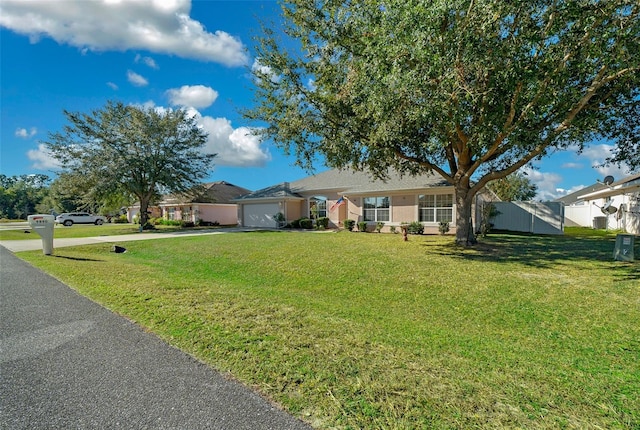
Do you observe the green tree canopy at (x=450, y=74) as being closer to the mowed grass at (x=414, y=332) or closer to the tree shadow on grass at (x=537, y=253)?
the tree shadow on grass at (x=537, y=253)

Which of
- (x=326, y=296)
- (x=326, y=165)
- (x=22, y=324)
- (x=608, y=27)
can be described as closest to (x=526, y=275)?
(x=326, y=296)

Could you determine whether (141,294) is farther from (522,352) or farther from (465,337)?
→ (522,352)

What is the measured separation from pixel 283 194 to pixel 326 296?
18520 mm

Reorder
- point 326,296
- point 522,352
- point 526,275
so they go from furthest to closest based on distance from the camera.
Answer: point 526,275
point 326,296
point 522,352

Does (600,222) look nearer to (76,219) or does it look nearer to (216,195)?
(216,195)

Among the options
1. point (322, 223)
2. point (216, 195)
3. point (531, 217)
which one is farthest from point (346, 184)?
point (216, 195)

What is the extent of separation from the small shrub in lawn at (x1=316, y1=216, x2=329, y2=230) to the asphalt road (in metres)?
18.5

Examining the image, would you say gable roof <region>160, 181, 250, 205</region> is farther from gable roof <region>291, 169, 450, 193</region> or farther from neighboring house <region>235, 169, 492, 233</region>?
gable roof <region>291, 169, 450, 193</region>

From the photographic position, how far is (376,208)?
20734 millimetres

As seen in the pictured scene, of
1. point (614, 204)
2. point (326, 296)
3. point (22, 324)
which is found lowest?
point (326, 296)

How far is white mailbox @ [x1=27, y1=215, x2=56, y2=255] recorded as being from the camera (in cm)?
1153

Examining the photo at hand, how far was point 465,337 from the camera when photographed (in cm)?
469

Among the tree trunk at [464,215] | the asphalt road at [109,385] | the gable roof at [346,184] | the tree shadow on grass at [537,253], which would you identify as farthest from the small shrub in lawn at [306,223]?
the asphalt road at [109,385]

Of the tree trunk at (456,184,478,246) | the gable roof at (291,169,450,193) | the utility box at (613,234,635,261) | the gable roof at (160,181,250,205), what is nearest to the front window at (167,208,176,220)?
the gable roof at (160,181,250,205)
